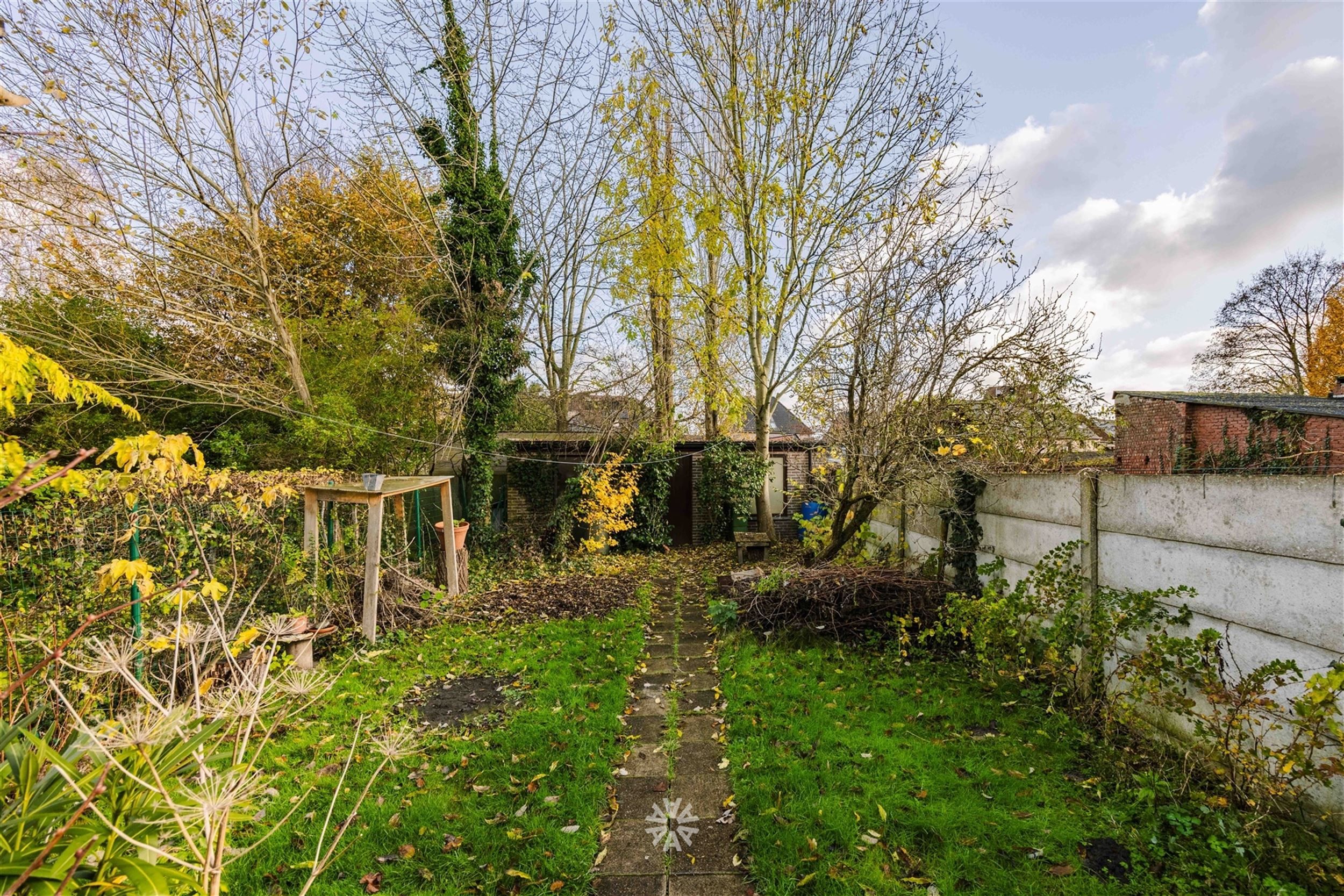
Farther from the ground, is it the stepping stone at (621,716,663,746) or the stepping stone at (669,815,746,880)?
the stepping stone at (669,815,746,880)

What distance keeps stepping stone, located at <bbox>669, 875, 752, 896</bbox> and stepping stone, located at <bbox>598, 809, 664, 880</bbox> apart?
0.11 m

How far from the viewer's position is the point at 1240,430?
213 inches

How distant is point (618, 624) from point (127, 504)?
4.52m

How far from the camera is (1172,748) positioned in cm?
312

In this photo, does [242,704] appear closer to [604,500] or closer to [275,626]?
[275,626]

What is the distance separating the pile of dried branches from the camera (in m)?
5.45

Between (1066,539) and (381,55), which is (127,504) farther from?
(381,55)

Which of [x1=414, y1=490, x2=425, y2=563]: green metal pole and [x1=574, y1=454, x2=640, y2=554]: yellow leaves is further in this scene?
[x1=574, y1=454, x2=640, y2=554]: yellow leaves

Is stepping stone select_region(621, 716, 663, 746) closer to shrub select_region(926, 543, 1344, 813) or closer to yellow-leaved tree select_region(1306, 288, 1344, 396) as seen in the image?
shrub select_region(926, 543, 1344, 813)

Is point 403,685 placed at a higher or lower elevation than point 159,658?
lower

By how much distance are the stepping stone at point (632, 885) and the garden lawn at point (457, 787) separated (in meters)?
0.10

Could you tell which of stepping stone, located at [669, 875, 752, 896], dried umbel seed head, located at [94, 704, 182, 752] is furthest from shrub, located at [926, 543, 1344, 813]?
dried umbel seed head, located at [94, 704, 182, 752]

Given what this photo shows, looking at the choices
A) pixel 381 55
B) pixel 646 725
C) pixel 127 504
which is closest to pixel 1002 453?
pixel 646 725

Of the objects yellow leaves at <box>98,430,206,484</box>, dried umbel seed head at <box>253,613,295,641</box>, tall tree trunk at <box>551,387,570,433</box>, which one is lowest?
dried umbel seed head at <box>253,613,295,641</box>
